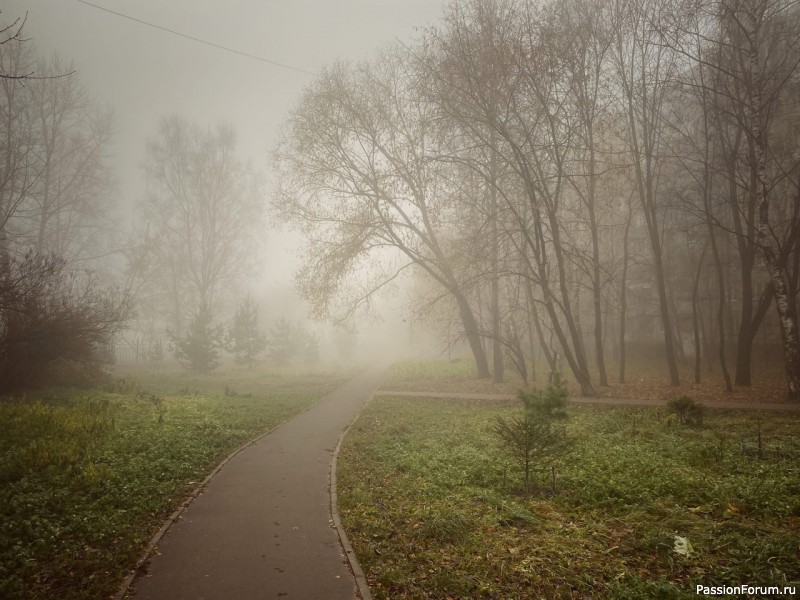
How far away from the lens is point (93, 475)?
21.7ft

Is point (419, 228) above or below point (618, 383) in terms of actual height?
above

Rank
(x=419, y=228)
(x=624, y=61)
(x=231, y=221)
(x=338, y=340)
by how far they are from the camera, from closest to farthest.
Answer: (x=624, y=61) → (x=419, y=228) → (x=231, y=221) → (x=338, y=340)

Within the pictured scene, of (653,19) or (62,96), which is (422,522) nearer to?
(653,19)

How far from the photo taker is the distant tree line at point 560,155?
13.8 metres

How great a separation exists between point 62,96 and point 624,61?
101 ft

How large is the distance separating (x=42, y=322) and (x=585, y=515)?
16765mm

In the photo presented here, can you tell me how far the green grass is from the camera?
4301 millimetres

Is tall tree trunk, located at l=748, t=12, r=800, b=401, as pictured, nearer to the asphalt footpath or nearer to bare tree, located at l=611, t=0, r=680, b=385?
bare tree, located at l=611, t=0, r=680, b=385

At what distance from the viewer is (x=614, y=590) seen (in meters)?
4.06

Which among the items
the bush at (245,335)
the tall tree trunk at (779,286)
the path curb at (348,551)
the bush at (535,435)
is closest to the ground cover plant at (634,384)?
the tall tree trunk at (779,286)

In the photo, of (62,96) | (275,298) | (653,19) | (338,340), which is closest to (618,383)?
(653,19)

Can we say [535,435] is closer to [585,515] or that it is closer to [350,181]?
[585,515]

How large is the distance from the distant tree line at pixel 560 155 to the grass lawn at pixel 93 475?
393 inches

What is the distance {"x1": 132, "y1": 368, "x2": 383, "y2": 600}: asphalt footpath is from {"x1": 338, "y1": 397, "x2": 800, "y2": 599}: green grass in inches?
17.6
